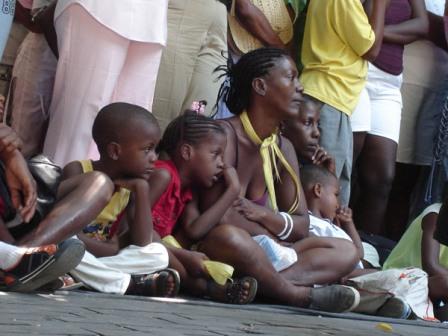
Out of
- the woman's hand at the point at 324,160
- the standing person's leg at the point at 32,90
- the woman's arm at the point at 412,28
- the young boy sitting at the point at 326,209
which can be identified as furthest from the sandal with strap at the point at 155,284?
the woman's arm at the point at 412,28

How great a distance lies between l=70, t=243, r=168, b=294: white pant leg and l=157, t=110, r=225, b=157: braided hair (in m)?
0.85

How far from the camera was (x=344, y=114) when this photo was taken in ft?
25.1

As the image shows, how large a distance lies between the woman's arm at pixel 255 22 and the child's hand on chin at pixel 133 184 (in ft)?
6.86

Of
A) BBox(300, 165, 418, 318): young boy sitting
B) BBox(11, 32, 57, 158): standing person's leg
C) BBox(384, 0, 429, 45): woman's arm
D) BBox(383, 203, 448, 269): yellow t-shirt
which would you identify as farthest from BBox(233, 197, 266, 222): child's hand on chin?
BBox(384, 0, 429, 45): woman's arm

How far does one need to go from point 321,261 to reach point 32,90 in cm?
176

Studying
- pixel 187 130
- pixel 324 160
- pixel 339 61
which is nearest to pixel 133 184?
pixel 187 130

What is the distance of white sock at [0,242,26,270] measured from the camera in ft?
15.5

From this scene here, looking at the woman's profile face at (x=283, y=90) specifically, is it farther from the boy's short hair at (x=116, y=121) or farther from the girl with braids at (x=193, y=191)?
the boy's short hair at (x=116, y=121)

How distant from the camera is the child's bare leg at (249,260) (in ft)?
19.6

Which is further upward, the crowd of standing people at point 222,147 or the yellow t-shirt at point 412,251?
the crowd of standing people at point 222,147

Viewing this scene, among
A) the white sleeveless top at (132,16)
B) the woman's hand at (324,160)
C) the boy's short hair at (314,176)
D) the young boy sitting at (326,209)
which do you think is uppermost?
the white sleeveless top at (132,16)

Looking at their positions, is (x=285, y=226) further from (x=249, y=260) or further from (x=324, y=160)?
(x=324, y=160)

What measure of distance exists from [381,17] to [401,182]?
5.32 ft

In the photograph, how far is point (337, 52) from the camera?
7723 millimetres
